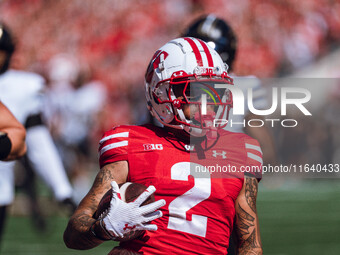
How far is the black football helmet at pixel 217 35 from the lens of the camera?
4621 mm

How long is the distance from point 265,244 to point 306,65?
41.8 ft

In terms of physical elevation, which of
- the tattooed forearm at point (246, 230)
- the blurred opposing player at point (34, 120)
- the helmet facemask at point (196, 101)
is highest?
the helmet facemask at point (196, 101)

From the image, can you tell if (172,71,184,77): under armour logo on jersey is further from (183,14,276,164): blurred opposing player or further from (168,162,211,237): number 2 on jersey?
(183,14,276,164): blurred opposing player

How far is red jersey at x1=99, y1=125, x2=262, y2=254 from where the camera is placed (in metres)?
2.86

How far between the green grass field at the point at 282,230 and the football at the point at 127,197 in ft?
14.2

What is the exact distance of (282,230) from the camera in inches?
346

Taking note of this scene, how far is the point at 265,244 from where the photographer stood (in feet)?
25.1

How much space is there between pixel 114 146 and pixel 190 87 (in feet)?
1.40

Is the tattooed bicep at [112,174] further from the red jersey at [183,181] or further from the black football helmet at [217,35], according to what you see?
the black football helmet at [217,35]

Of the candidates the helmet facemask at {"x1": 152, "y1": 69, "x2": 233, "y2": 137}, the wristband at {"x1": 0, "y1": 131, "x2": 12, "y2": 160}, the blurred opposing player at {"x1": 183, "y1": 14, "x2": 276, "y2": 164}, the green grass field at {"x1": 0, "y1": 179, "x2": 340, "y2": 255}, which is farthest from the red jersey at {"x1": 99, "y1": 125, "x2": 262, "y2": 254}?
the green grass field at {"x1": 0, "y1": 179, "x2": 340, "y2": 255}

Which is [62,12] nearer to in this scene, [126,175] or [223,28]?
[223,28]

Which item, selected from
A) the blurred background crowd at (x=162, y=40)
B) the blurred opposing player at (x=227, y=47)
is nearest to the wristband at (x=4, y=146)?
the blurred opposing player at (x=227, y=47)

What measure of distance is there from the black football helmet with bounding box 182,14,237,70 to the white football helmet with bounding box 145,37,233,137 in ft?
4.86

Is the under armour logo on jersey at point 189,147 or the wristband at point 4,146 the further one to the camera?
the wristband at point 4,146
